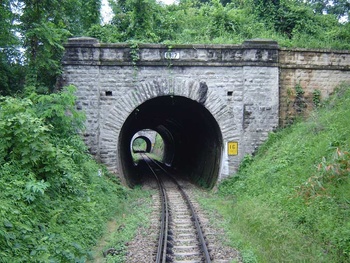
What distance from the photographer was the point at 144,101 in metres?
12.5

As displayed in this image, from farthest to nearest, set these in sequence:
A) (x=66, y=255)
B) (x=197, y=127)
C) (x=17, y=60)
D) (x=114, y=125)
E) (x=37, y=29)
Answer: (x=197, y=127), (x=114, y=125), (x=17, y=60), (x=37, y=29), (x=66, y=255)

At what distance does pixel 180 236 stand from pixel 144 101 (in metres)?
5.58

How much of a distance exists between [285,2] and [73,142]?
517 inches

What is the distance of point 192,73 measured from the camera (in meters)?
12.6

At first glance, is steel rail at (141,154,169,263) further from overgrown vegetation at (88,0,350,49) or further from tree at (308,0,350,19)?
tree at (308,0,350,19)

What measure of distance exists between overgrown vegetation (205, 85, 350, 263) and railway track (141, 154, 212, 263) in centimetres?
74

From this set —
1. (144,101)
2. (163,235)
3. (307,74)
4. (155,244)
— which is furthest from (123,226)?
(307,74)

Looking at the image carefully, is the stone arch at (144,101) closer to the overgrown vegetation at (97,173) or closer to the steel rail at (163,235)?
the overgrown vegetation at (97,173)

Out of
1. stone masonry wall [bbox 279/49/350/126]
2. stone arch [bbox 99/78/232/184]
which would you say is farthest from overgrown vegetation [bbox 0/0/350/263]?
stone arch [bbox 99/78/232/184]

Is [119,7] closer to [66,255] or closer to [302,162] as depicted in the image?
[302,162]

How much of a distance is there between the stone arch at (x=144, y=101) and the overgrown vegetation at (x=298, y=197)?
1.93m

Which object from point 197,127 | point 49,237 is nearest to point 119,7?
point 197,127

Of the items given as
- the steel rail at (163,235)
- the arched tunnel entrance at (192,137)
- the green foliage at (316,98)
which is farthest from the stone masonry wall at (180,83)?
the steel rail at (163,235)

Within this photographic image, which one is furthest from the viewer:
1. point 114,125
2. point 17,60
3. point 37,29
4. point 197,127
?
point 197,127
